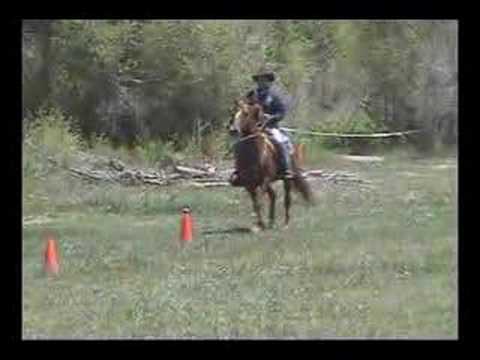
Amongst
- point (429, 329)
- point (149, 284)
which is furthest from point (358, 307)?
point (149, 284)

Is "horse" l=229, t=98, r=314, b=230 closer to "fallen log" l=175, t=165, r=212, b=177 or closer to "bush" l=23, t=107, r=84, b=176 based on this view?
"fallen log" l=175, t=165, r=212, b=177

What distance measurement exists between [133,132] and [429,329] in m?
2.26

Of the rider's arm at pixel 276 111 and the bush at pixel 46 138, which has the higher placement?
the rider's arm at pixel 276 111

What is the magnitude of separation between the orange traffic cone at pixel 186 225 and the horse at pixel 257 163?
34 cm

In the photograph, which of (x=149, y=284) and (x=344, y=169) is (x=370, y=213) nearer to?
(x=344, y=169)

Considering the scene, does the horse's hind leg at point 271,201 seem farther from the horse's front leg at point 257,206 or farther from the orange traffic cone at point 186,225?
the orange traffic cone at point 186,225

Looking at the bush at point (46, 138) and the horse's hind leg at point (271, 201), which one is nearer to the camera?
the bush at point (46, 138)

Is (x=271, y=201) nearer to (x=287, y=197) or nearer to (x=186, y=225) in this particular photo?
(x=287, y=197)

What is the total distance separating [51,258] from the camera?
13.3 meters

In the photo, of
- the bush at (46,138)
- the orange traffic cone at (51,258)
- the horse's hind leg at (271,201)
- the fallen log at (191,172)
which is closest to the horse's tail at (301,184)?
the horse's hind leg at (271,201)

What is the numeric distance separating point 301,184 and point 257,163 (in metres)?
0.31

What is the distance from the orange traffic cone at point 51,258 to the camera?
13.3 meters

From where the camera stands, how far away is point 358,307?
13.3 m
